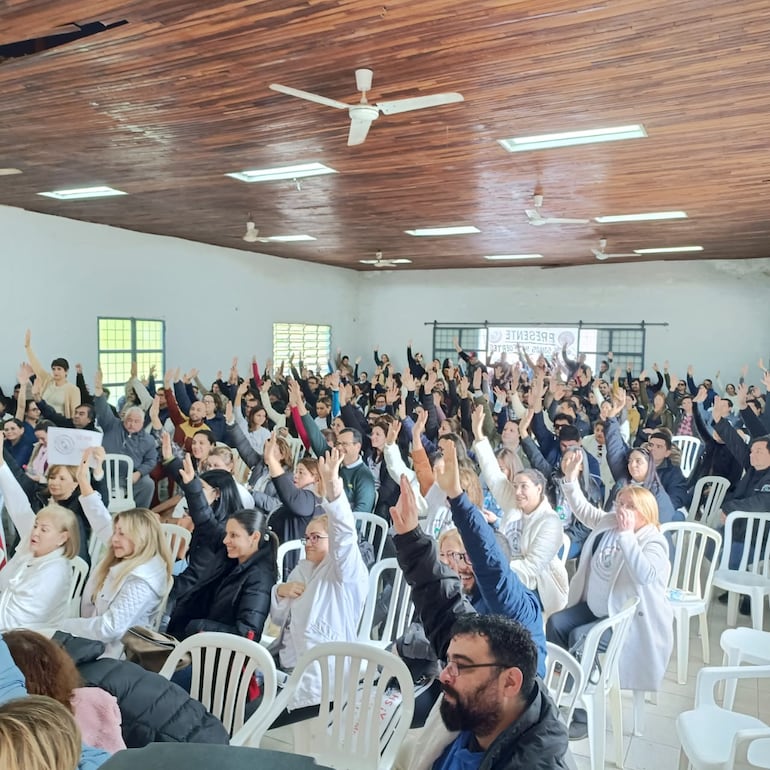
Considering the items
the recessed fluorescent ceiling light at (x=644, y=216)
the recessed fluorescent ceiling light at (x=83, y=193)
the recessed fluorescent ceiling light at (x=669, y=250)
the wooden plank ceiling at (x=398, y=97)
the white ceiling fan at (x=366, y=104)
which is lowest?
the white ceiling fan at (x=366, y=104)

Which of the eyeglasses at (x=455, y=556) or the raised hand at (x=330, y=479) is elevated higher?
the raised hand at (x=330, y=479)

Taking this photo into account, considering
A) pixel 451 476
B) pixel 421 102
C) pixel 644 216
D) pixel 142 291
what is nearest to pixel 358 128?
pixel 421 102

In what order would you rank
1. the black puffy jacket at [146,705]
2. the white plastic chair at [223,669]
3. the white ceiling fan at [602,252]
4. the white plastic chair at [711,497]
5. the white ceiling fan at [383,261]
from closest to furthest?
the black puffy jacket at [146,705] → the white plastic chair at [223,669] → the white plastic chair at [711,497] → the white ceiling fan at [602,252] → the white ceiling fan at [383,261]

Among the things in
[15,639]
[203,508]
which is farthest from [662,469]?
[15,639]

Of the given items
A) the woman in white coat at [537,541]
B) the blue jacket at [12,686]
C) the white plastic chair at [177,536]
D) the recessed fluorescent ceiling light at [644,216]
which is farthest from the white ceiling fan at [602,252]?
the blue jacket at [12,686]

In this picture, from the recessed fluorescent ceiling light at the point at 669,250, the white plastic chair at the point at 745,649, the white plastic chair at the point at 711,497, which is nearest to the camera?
the white plastic chair at the point at 745,649

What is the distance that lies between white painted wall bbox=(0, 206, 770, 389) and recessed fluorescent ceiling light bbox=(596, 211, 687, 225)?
5134 mm

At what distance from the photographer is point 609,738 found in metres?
3.09

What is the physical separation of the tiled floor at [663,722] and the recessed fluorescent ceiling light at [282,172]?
170 inches

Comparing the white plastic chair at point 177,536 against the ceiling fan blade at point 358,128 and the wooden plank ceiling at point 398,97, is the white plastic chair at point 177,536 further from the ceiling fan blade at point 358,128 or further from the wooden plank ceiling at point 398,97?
the wooden plank ceiling at point 398,97

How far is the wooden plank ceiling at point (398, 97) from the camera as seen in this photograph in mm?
2926

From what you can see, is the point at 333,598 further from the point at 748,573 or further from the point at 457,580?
the point at 748,573

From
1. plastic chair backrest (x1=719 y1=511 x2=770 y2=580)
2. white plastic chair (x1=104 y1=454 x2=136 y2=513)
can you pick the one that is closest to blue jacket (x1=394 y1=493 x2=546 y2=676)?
plastic chair backrest (x1=719 y1=511 x2=770 y2=580)

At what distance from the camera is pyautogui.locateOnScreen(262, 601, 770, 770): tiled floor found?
2941 millimetres
